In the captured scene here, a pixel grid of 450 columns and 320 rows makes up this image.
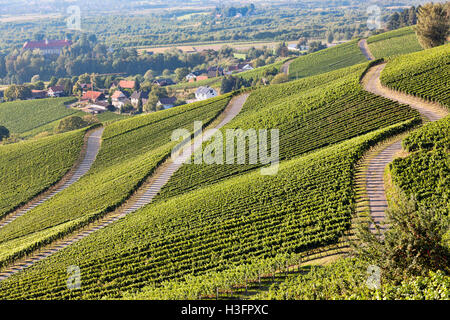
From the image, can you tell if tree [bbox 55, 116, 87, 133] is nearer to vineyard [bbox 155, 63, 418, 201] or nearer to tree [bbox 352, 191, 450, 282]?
vineyard [bbox 155, 63, 418, 201]

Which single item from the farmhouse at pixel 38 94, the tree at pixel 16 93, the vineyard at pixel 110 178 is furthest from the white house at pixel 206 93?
the tree at pixel 16 93

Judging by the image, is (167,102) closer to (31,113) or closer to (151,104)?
(151,104)

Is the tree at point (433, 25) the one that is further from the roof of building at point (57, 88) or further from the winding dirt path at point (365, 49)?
the roof of building at point (57, 88)

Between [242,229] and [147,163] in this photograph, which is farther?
[147,163]

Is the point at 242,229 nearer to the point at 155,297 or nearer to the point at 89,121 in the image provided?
the point at 155,297

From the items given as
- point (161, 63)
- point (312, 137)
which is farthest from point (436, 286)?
point (161, 63)
